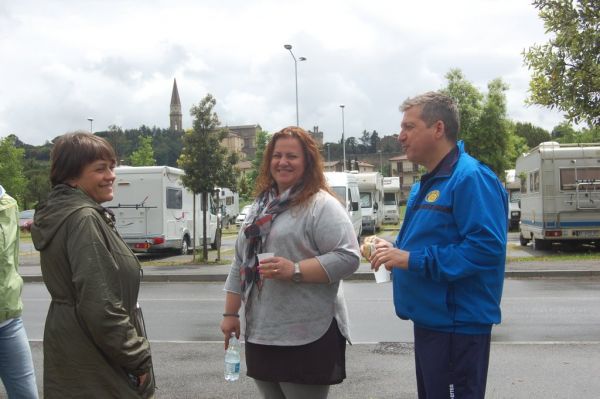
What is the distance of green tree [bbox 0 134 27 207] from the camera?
47634 millimetres

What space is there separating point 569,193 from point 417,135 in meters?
17.1

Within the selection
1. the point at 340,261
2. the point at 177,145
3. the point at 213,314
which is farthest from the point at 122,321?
the point at 177,145

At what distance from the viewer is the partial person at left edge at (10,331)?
12.5 feet

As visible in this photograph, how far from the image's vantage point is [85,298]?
8.48 feet

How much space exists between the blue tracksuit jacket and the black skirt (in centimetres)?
43

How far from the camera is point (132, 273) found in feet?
9.18

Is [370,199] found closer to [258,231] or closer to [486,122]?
[486,122]

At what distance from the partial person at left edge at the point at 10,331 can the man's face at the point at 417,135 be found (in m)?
2.36

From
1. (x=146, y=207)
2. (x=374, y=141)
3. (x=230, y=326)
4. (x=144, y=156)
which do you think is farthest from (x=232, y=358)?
(x=374, y=141)

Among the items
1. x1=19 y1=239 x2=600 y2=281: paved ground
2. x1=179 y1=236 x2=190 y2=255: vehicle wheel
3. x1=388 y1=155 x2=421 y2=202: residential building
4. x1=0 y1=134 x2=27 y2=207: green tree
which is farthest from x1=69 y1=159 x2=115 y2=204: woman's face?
x1=388 y1=155 x2=421 y2=202: residential building

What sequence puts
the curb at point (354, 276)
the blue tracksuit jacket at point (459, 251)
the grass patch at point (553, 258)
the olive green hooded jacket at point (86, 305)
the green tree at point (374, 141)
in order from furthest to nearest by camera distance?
the green tree at point (374, 141) → the grass patch at point (553, 258) → the curb at point (354, 276) → the blue tracksuit jacket at point (459, 251) → the olive green hooded jacket at point (86, 305)

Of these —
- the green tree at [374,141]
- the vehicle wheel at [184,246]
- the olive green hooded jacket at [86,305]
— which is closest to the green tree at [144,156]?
the vehicle wheel at [184,246]

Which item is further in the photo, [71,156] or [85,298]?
[71,156]

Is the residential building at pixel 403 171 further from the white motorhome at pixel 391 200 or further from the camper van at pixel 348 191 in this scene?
the camper van at pixel 348 191
